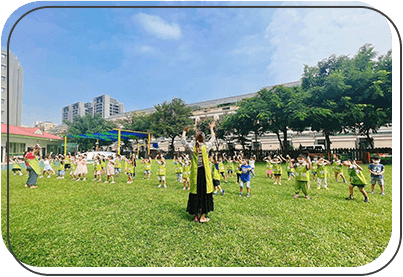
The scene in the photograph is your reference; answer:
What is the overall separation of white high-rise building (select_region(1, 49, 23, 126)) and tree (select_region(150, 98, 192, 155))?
19.7m

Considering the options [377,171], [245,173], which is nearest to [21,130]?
[245,173]

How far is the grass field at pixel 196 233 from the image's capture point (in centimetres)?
208

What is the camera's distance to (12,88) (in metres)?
1.93

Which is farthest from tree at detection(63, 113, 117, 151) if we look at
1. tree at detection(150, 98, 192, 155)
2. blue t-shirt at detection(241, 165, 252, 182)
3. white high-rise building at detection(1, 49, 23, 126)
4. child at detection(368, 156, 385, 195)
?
child at detection(368, 156, 385, 195)

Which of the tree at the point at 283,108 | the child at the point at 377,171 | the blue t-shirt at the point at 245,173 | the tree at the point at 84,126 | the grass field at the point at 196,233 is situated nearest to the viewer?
the grass field at the point at 196,233

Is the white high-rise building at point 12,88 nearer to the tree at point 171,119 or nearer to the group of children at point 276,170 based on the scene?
the group of children at point 276,170

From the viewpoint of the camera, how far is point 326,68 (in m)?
13.7

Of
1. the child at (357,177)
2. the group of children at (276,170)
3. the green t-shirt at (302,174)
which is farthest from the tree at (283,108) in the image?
the green t-shirt at (302,174)

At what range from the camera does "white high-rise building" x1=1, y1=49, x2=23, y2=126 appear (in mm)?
1809

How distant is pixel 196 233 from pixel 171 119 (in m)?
21.5

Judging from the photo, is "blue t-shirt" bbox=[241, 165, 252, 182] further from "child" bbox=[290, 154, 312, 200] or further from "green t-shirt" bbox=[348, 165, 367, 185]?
"green t-shirt" bbox=[348, 165, 367, 185]

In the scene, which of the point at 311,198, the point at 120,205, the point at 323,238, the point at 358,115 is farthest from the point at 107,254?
the point at 358,115

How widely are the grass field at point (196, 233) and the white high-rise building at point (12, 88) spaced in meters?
0.65

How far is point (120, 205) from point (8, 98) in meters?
3.31
